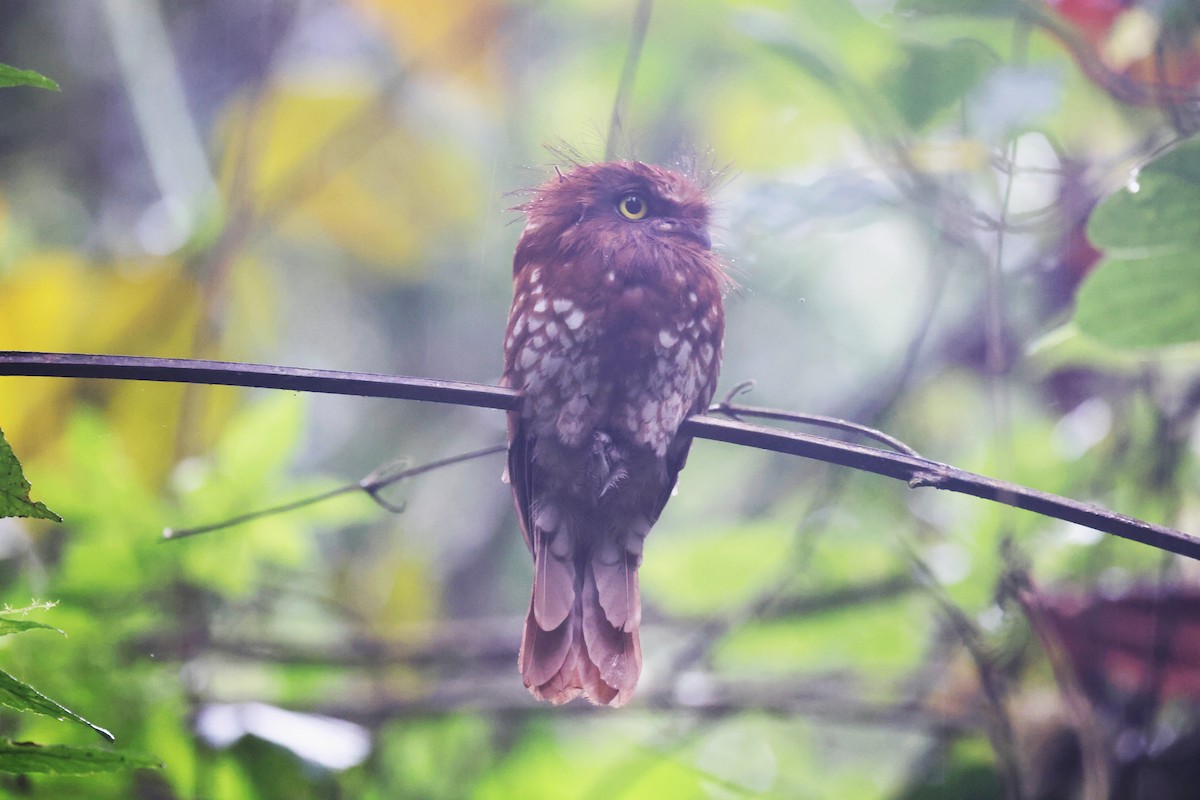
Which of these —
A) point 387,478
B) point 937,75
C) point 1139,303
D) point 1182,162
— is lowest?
point 387,478

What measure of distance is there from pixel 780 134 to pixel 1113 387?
1.97ft

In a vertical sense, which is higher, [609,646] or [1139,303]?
[1139,303]

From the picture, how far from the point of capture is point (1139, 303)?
0.77 m

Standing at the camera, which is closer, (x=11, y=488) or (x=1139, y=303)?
(x=11, y=488)

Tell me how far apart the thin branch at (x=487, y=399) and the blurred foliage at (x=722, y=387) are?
0.22 m

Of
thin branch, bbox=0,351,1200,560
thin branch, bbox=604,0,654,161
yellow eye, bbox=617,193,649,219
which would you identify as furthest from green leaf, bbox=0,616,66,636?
thin branch, bbox=604,0,654,161

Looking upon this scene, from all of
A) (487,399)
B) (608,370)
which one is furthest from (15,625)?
(608,370)

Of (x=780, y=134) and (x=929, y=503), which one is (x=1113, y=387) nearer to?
(x=929, y=503)

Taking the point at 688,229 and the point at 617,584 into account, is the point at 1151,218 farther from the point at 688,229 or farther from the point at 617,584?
the point at 617,584

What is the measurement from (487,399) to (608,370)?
125 millimetres

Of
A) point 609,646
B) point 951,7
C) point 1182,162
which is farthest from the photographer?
point 951,7

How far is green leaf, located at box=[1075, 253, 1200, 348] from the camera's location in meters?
0.77

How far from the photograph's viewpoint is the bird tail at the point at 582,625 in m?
0.61

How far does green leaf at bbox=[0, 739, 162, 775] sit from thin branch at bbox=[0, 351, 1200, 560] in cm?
20
